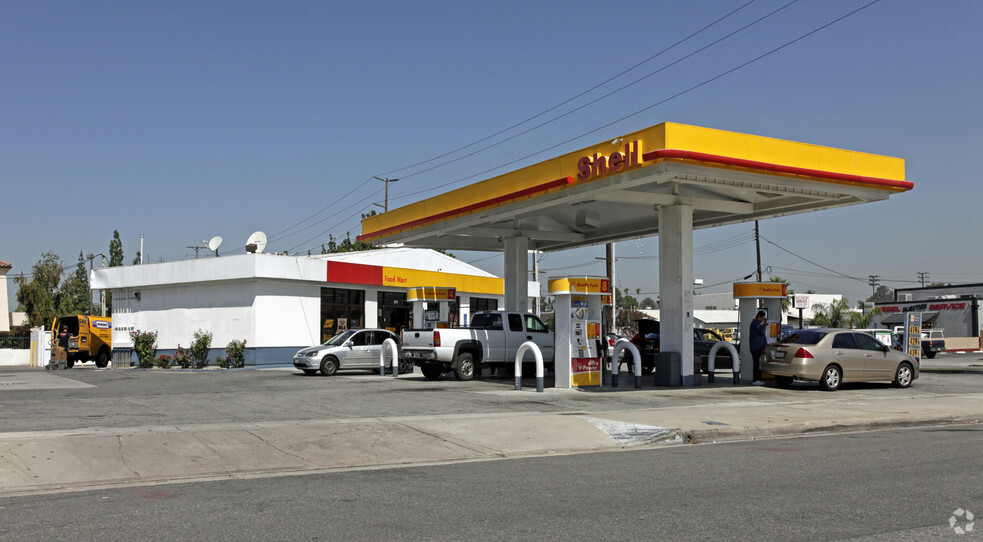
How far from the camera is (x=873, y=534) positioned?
19.7 feet

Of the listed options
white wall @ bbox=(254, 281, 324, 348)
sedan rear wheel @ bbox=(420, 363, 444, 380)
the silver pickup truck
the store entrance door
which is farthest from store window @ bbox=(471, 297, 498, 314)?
sedan rear wheel @ bbox=(420, 363, 444, 380)

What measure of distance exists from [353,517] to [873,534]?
4.26 metres

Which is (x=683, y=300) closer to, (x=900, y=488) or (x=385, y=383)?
(x=385, y=383)

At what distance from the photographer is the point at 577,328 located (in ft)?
63.5

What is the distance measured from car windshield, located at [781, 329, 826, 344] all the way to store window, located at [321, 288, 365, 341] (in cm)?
2079

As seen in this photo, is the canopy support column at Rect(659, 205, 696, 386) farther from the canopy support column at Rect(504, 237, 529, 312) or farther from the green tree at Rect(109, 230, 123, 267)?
the green tree at Rect(109, 230, 123, 267)

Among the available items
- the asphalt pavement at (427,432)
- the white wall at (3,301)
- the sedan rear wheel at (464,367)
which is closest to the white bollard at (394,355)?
the sedan rear wheel at (464,367)

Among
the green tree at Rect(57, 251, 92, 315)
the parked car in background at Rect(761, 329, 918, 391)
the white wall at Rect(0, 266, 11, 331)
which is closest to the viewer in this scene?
the parked car in background at Rect(761, 329, 918, 391)

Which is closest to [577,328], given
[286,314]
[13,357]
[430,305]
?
[430,305]

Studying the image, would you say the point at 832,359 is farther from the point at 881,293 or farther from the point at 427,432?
the point at 881,293

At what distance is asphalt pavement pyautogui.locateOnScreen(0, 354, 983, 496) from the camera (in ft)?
31.6

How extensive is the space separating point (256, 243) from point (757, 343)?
23291 mm

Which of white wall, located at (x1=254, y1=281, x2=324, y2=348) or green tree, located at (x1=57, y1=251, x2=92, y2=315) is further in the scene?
green tree, located at (x1=57, y1=251, x2=92, y2=315)

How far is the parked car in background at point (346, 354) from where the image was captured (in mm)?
25484
